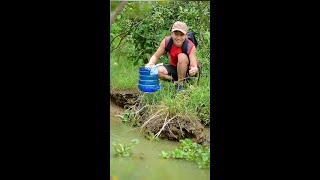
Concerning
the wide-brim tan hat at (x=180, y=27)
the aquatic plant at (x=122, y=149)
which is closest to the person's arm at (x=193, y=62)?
the wide-brim tan hat at (x=180, y=27)

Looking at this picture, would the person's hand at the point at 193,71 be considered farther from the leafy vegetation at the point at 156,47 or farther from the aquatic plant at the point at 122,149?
the aquatic plant at the point at 122,149

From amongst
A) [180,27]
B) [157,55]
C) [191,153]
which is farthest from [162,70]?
[191,153]

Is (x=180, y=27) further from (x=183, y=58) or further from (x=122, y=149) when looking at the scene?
(x=122, y=149)

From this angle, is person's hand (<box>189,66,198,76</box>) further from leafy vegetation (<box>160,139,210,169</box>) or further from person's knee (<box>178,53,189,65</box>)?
leafy vegetation (<box>160,139,210,169</box>)

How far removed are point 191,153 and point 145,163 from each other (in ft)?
0.92

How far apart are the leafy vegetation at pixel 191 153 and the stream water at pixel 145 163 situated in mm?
24

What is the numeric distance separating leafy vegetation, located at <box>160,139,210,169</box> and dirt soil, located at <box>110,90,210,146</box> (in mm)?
35

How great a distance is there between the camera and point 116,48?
13.5 feet

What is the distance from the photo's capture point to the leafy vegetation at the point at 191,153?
156 inches

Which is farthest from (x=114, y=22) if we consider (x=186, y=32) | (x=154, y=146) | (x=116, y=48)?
(x=154, y=146)

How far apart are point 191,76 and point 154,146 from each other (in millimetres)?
508

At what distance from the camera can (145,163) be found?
4000mm

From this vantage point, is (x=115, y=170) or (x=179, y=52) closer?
Answer: (x=115, y=170)
